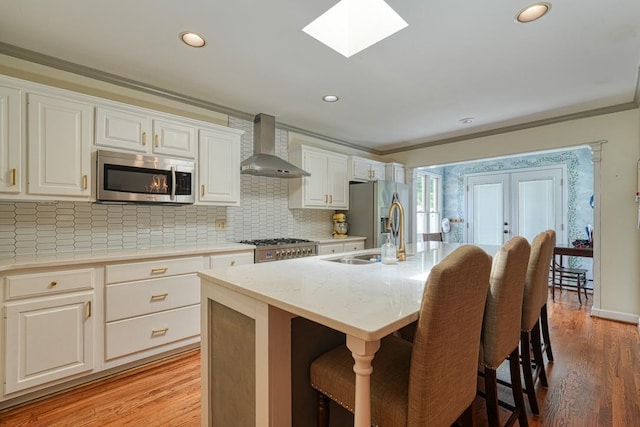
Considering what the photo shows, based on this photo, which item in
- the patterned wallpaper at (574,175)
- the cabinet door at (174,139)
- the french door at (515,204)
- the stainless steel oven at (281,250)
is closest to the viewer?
the cabinet door at (174,139)

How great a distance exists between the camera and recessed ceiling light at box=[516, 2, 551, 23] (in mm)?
1747

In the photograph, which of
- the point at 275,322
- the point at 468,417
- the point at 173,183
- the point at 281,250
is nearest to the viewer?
the point at 275,322

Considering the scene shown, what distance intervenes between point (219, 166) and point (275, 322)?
7.56ft

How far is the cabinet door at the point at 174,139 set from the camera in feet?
8.59

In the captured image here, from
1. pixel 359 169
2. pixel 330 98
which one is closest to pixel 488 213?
pixel 359 169

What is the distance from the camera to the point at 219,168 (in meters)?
3.05

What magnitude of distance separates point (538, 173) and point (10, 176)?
705 centimetres

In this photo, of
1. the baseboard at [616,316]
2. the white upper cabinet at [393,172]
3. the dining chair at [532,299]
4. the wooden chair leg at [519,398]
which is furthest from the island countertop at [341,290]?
the white upper cabinet at [393,172]

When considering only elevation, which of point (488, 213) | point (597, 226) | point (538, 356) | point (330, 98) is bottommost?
point (538, 356)

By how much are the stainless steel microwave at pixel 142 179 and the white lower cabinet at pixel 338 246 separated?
1657mm

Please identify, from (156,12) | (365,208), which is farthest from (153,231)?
(365,208)

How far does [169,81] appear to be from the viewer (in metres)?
2.73

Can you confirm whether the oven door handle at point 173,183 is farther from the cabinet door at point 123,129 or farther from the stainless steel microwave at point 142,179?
the cabinet door at point 123,129

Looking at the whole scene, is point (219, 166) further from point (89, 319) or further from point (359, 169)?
point (359, 169)
